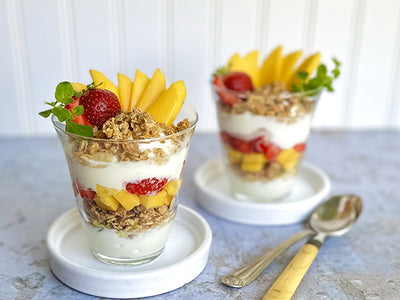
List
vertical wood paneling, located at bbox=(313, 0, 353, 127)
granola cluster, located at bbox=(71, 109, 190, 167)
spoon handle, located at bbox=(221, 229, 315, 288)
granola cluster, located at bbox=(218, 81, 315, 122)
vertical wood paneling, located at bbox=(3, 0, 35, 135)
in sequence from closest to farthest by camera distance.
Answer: granola cluster, located at bbox=(71, 109, 190, 167), spoon handle, located at bbox=(221, 229, 315, 288), granola cluster, located at bbox=(218, 81, 315, 122), vertical wood paneling, located at bbox=(3, 0, 35, 135), vertical wood paneling, located at bbox=(313, 0, 353, 127)

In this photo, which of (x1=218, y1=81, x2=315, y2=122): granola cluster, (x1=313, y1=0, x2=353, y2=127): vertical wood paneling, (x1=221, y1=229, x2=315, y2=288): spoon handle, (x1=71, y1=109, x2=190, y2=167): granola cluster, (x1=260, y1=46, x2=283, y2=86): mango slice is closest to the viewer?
(x1=71, y1=109, x2=190, y2=167): granola cluster

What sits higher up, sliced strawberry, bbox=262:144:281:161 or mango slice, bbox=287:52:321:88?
mango slice, bbox=287:52:321:88

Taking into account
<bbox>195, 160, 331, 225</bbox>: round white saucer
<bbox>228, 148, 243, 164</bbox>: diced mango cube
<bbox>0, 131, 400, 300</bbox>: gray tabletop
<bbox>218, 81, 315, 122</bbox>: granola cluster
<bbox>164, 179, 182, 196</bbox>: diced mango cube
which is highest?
<bbox>218, 81, 315, 122</bbox>: granola cluster

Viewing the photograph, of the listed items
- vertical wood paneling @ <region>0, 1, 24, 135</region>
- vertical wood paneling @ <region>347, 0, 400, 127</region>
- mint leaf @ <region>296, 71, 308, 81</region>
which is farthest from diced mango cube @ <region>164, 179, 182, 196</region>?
vertical wood paneling @ <region>347, 0, 400, 127</region>

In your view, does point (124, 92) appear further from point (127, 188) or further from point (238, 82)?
point (238, 82)

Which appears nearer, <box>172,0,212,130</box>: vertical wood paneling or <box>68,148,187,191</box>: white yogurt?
<box>68,148,187,191</box>: white yogurt

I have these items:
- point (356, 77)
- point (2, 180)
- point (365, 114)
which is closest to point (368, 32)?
point (356, 77)

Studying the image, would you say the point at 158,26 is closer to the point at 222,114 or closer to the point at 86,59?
the point at 86,59

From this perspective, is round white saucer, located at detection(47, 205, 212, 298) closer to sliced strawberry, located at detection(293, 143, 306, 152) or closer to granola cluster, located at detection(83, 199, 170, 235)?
granola cluster, located at detection(83, 199, 170, 235)
